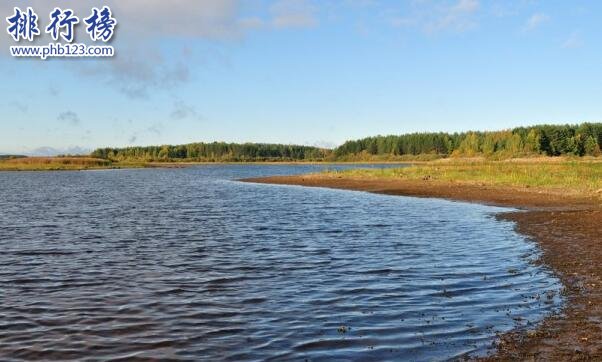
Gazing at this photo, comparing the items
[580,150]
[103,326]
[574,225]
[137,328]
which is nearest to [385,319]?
[137,328]

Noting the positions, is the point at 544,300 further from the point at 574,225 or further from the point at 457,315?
the point at 574,225

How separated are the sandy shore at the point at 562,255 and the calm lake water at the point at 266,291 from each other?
0.65 meters

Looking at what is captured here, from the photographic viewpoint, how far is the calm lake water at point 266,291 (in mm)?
11578

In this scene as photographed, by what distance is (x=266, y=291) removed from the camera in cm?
1639

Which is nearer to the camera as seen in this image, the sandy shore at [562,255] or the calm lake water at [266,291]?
the sandy shore at [562,255]

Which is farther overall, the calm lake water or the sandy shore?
the calm lake water

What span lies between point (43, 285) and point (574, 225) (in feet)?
84.5

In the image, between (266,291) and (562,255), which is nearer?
(266,291)

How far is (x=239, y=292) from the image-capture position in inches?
641

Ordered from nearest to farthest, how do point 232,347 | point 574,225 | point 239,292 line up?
1. point 232,347
2. point 239,292
3. point 574,225

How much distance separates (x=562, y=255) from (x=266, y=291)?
39.6 ft

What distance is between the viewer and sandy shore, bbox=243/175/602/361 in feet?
35.3

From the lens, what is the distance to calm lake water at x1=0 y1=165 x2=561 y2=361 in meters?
11.6

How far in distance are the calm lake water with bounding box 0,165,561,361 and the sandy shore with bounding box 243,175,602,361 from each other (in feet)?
2.12
